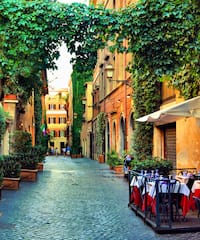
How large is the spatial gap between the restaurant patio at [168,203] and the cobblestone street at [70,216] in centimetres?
22

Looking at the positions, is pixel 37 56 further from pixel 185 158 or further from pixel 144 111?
pixel 144 111

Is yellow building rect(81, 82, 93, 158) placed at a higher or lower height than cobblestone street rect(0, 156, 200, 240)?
higher

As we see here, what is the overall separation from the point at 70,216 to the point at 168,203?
2614 millimetres

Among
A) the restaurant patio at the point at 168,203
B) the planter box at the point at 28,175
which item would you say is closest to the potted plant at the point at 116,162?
the planter box at the point at 28,175

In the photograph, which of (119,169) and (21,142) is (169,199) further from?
(119,169)

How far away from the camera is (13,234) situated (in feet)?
27.1

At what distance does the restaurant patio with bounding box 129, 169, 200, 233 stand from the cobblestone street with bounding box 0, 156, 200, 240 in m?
0.22

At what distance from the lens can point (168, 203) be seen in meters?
8.88

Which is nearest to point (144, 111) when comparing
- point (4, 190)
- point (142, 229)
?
point (4, 190)

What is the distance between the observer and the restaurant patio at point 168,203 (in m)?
8.49

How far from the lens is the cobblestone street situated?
8219 mm

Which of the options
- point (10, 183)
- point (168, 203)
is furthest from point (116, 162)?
point (168, 203)

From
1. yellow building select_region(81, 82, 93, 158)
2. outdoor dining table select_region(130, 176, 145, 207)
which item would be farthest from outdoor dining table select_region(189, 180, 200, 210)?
yellow building select_region(81, 82, 93, 158)

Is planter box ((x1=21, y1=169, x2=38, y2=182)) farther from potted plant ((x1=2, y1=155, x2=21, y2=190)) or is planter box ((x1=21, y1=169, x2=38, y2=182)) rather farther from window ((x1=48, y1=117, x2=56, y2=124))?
window ((x1=48, y1=117, x2=56, y2=124))
